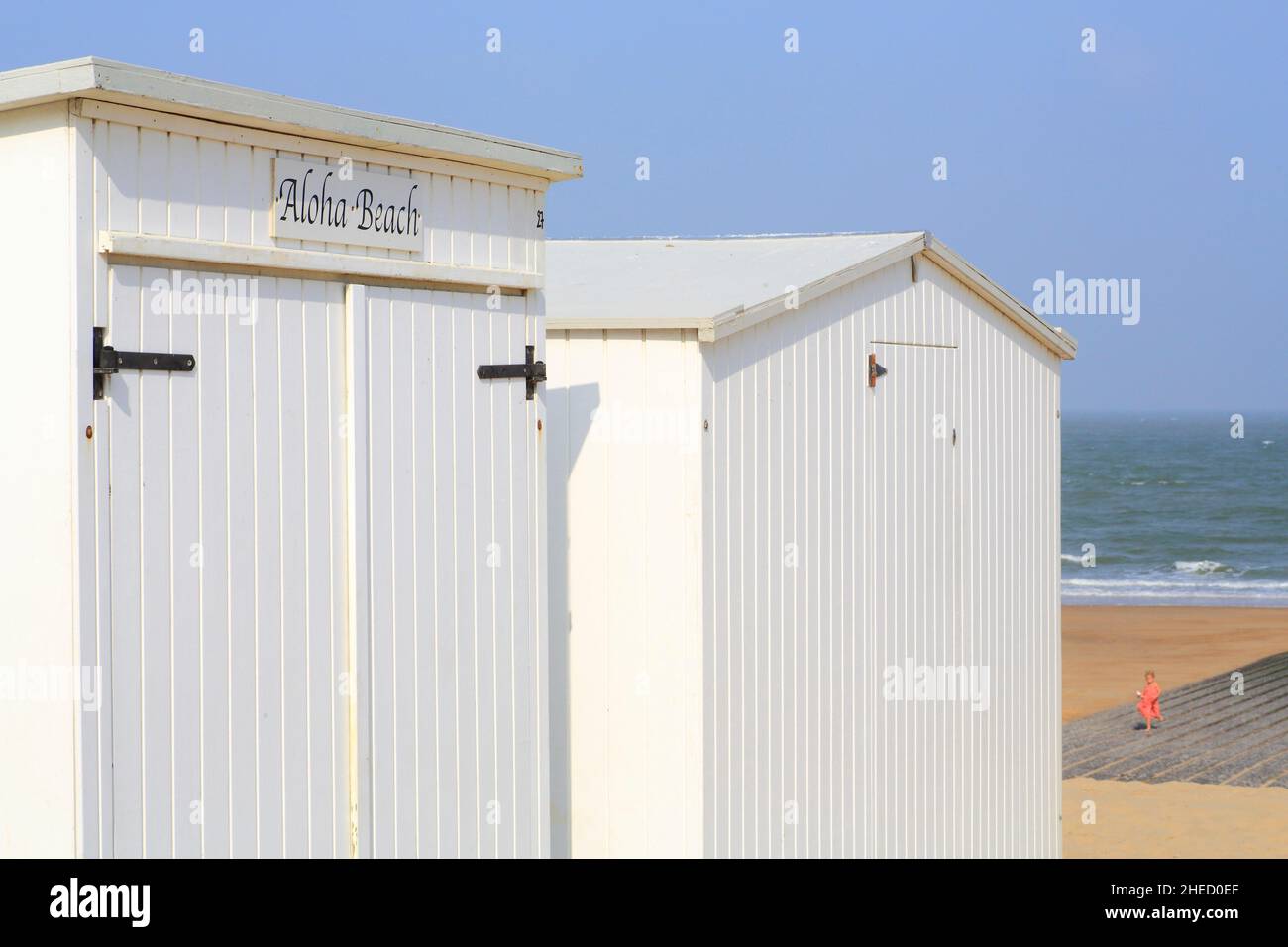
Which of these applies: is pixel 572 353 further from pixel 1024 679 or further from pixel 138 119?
pixel 1024 679

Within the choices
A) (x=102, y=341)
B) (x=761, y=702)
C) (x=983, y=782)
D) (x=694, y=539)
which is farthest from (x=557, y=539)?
(x=983, y=782)

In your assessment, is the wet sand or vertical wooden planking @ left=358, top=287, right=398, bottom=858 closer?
vertical wooden planking @ left=358, top=287, right=398, bottom=858

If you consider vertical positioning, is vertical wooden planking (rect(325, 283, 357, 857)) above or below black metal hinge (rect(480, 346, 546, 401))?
below

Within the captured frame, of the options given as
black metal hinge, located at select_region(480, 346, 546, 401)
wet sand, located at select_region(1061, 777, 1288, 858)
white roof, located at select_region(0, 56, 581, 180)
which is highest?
white roof, located at select_region(0, 56, 581, 180)

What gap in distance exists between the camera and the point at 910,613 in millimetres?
8680

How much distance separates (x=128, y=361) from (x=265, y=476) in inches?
24.9

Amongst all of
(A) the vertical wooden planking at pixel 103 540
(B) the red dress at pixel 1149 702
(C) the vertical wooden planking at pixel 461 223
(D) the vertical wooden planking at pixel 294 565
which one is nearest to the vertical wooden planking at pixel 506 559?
(C) the vertical wooden planking at pixel 461 223

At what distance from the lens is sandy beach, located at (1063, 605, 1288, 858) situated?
41.0 feet

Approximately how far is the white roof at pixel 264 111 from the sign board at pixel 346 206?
115mm

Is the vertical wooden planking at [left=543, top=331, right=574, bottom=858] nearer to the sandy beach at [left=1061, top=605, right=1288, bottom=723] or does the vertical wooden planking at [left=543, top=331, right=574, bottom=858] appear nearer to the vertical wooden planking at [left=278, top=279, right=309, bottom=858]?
the vertical wooden planking at [left=278, top=279, right=309, bottom=858]

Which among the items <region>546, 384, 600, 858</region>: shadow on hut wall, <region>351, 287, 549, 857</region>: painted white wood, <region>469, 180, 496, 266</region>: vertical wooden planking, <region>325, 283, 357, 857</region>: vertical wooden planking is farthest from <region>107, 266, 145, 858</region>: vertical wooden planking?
<region>546, 384, 600, 858</region>: shadow on hut wall

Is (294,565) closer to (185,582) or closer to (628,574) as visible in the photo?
(185,582)

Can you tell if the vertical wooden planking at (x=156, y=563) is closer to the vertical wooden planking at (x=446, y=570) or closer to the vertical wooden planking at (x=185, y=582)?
the vertical wooden planking at (x=185, y=582)

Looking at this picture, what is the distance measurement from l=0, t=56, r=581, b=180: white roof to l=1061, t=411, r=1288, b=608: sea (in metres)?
11.3
